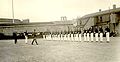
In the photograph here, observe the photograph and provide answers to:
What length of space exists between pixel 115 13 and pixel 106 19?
504 centimetres

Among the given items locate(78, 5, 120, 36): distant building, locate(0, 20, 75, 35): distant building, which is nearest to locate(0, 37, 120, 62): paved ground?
Result: locate(78, 5, 120, 36): distant building

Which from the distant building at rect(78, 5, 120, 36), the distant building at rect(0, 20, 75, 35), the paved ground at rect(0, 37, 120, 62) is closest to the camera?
the paved ground at rect(0, 37, 120, 62)

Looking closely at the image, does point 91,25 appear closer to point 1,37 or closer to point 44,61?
point 1,37

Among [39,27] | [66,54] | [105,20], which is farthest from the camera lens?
[39,27]

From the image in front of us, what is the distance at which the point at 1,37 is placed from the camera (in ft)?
173

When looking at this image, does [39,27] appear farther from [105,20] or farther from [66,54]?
[66,54]

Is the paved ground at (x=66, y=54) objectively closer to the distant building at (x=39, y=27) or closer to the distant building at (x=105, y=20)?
the distant building at (x=105, y=20)

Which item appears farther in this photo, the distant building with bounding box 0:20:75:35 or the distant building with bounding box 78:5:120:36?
the distant building with bounding box 0:20:75:35

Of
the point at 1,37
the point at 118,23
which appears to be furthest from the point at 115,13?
the point at 1,37

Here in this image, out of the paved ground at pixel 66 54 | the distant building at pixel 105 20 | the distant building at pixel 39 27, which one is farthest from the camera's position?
the distant building at pixel 39 27

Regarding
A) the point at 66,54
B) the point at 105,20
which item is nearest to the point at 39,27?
the point at 105,20

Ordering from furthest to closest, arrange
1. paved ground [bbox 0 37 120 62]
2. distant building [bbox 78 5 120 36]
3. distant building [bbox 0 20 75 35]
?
distant building [bbox 0 20 75 35] → distant building [bbox 78 5 120 36] → paved ground [bbox 0 37 120 62]

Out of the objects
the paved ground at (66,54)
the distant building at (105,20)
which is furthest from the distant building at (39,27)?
the paved ground at (66,54)

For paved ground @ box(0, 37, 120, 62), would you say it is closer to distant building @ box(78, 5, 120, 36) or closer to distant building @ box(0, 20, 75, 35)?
distant building @ box(78, 5, 120, 36)
